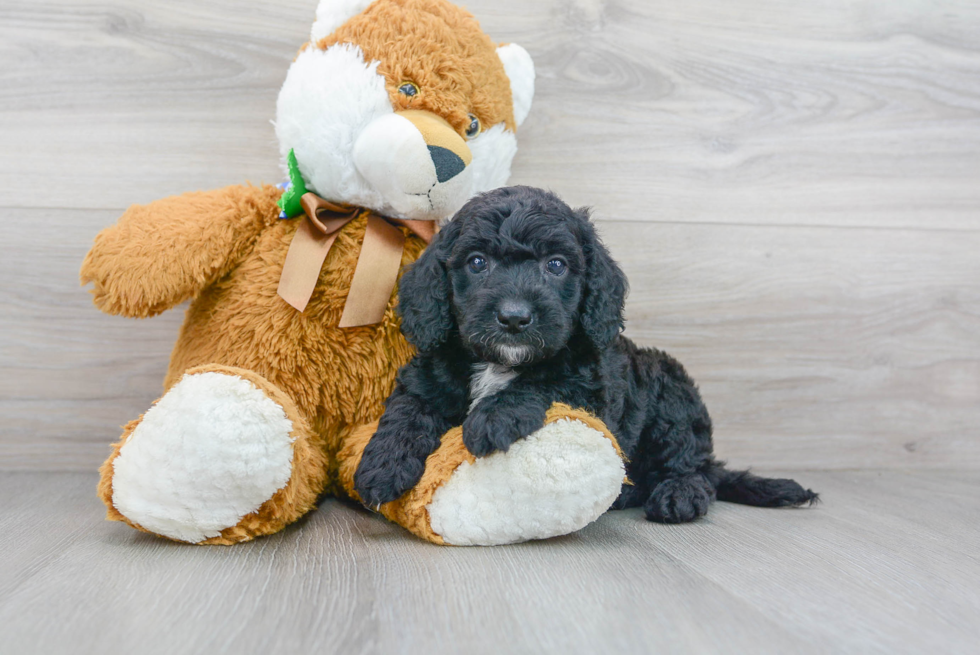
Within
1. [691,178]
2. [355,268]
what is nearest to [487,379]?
[355,268]

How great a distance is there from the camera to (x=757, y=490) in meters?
1.59

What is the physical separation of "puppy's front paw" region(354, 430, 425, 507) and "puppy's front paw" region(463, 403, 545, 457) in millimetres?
110

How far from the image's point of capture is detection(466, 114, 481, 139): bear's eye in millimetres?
1445

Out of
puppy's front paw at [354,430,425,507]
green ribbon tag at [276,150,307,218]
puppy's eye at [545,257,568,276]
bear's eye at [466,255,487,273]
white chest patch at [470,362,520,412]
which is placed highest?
puppy's eye at [545,257,568,276]

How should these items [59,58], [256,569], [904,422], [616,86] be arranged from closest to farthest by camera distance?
[256,569] < [59,58] < [616,86] < [904,422]

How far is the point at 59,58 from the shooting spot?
1746 mm

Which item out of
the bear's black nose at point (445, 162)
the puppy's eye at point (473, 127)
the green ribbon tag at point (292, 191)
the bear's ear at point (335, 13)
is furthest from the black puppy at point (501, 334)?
the bear's ear at point (335, 13)

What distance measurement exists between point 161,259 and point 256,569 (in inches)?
24.5

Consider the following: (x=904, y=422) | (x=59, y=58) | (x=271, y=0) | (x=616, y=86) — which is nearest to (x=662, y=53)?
(x=616, y=86)

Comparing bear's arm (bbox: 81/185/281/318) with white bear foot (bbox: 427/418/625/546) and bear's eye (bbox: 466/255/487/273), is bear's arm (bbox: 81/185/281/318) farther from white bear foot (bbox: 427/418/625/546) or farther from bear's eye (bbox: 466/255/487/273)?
white bear foot (bbox: 427/418/625/546)

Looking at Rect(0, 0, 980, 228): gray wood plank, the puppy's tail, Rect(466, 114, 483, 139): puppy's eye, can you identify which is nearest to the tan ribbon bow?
Rect(466, 114, 483, 139): puppy's eye

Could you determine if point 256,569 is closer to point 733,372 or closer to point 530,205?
point 530,205

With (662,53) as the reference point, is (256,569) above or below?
below

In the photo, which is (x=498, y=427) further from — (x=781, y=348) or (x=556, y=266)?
(x=781, y=348)
